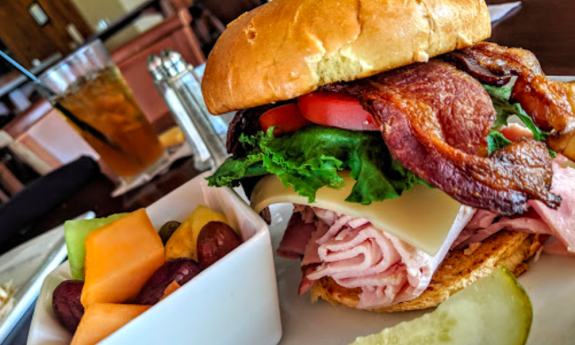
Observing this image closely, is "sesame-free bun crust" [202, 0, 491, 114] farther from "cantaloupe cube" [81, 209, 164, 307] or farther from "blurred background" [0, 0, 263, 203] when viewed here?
"blurred background" [0, 0, 263, 203]

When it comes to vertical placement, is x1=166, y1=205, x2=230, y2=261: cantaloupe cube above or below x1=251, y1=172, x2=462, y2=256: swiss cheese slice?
above

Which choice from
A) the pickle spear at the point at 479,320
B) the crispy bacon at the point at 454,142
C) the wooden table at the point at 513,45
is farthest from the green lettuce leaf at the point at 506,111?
the wooden table at the point at 513,45

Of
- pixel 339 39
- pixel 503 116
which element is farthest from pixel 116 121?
pixel 503 116

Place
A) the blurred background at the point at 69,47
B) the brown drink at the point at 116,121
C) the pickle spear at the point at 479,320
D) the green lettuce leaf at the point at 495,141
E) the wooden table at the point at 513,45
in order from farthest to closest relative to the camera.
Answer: the blurred background at the point at 69,47, the brown drink at the point at 116,121, the wooden table at the point at 513,45, the green lettuce leaf at the point at 495,141, the pickle spear at the point at 479,320

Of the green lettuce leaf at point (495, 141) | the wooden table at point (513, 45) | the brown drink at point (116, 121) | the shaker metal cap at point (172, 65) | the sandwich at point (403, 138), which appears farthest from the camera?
the brown drink at point (116, 121)

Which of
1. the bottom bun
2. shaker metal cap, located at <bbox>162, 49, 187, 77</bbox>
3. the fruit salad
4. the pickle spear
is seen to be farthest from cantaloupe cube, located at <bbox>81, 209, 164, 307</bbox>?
shaker metal cap, located at <bbox>162, 49, 187, 77</bbox>

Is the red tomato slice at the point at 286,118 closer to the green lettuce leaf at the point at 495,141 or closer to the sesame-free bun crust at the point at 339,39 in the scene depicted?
the sesame-free bun crust at the point at 339,39
